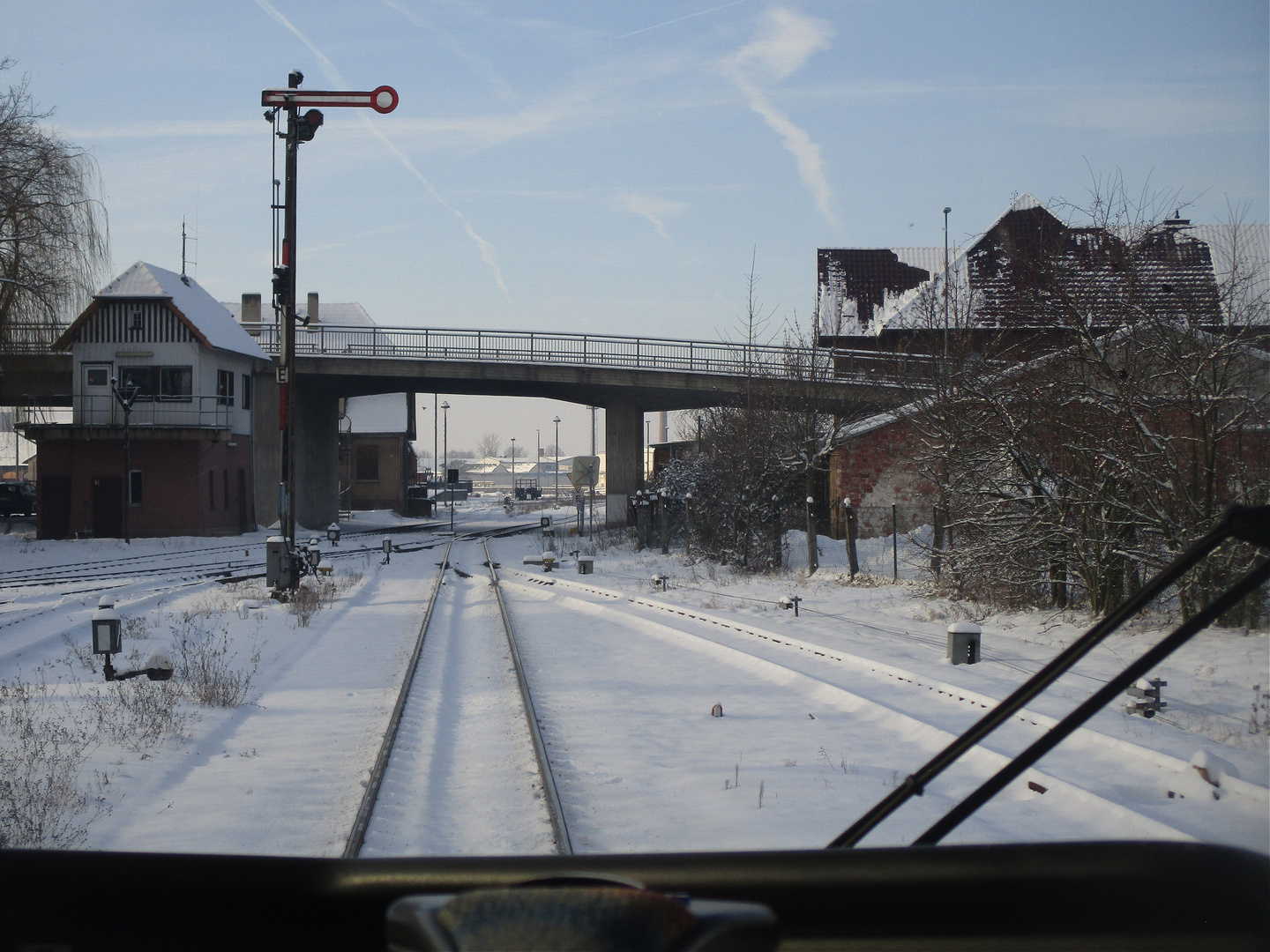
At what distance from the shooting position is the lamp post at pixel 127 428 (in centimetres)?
3622

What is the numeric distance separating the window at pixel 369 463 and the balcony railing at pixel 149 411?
31.2 m

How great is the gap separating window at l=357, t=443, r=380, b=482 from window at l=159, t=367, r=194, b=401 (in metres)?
31.2

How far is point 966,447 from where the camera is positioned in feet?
49.2

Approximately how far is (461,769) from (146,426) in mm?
37133

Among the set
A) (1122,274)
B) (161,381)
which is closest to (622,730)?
(1122,274)

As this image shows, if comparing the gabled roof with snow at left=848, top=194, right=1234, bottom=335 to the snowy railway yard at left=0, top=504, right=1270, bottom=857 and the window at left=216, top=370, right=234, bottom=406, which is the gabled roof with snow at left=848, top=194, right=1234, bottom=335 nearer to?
the snowy railway yard at left=0, top=504, right=1270, bottom=857

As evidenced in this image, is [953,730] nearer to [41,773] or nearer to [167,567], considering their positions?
[41,773]

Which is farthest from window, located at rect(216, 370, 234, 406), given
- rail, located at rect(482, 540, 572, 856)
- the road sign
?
rail, located at rect(482, 540, 572, 856)

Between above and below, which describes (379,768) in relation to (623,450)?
below

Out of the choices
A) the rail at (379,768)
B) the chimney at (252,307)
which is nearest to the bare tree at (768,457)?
the rail at (379,768)

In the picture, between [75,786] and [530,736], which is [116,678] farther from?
[530,736]

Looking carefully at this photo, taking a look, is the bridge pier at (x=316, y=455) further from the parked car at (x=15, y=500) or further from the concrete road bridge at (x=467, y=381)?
the parked car at (x=15, y=500)

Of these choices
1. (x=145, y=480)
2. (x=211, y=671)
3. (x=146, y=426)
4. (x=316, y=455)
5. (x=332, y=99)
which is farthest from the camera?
(x=316, y=455)

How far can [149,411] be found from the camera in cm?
4128
